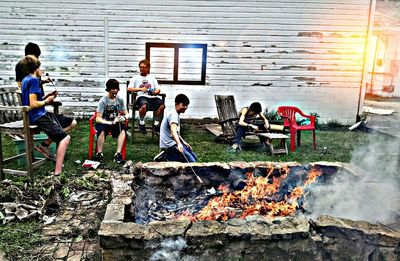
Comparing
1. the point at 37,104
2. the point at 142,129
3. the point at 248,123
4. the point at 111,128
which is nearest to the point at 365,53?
Result: the point at 248,123

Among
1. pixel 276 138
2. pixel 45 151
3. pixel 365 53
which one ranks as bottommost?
pixel 45 151

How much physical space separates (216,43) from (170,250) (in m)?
8.05

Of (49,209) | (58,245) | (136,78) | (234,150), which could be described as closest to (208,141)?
(234,150)

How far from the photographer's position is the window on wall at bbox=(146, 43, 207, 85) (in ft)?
34.4

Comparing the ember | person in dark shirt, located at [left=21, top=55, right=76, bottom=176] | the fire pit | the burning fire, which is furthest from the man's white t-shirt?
the fire pit

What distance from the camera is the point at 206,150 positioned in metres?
7.54

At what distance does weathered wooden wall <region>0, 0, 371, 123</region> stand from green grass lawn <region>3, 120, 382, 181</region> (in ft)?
5.70

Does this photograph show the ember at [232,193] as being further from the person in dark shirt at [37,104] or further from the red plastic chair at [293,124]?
the red plastic chair at [293,124]

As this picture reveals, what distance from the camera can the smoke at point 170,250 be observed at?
129 inches

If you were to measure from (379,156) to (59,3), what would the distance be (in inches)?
343

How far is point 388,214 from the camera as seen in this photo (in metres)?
4.12

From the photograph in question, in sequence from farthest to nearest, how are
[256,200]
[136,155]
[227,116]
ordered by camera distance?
1. [227,116]
2. [136,155]
3. [256,200]

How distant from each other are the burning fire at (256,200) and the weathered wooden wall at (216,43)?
596cm

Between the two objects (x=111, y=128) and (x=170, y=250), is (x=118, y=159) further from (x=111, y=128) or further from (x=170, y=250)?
(x=170, y=250)
